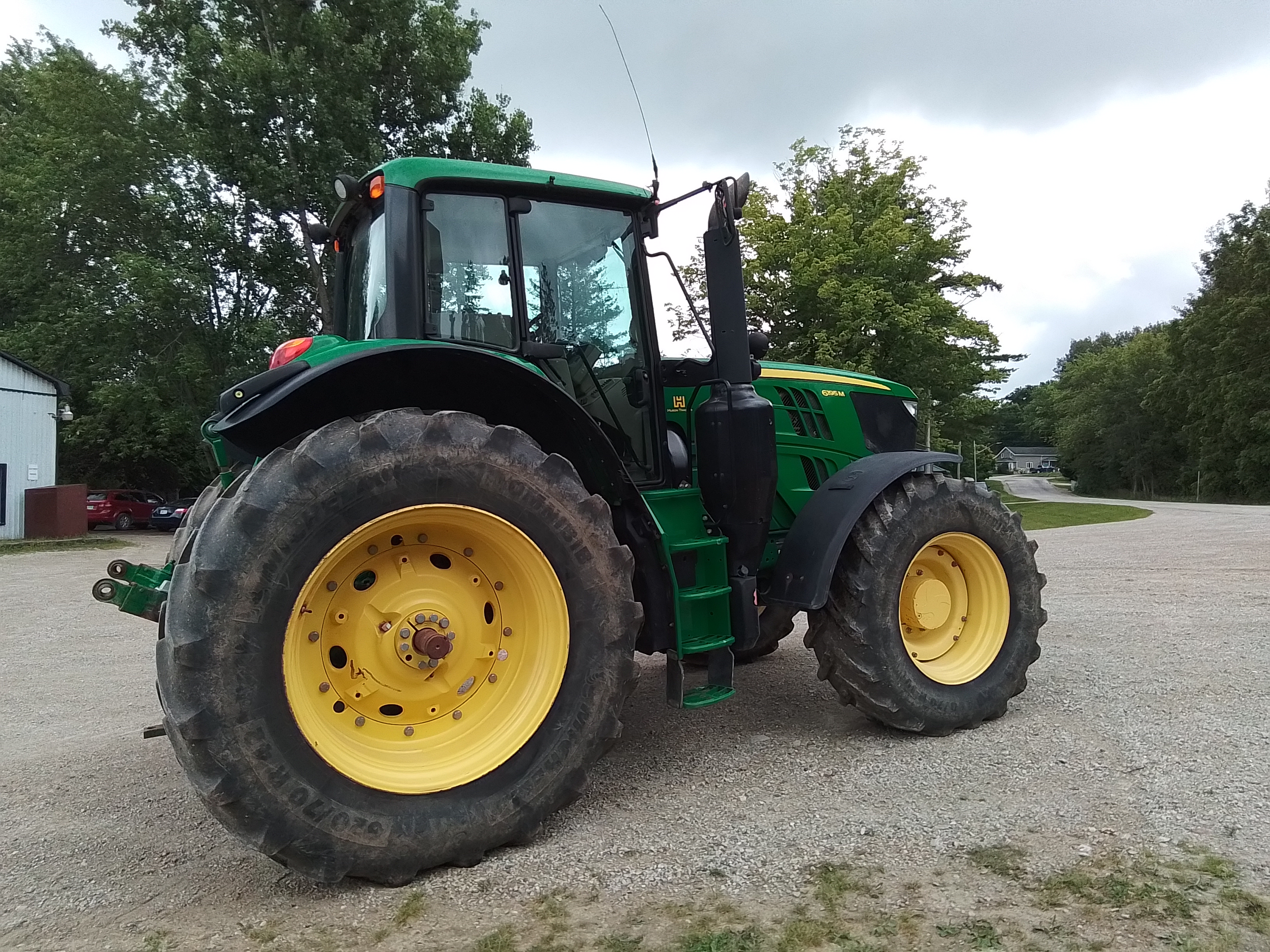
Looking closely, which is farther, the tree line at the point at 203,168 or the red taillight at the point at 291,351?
the tree line at the point at 203,168

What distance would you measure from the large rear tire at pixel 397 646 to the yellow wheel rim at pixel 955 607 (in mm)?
1762

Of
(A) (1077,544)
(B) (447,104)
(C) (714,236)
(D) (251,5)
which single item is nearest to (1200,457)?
(A) (1077,544)

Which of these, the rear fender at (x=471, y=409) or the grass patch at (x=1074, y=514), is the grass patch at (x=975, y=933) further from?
the grass patch at (x=1074, y=514)

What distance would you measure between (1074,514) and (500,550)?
26.5 metres

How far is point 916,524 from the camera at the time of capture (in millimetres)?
3971

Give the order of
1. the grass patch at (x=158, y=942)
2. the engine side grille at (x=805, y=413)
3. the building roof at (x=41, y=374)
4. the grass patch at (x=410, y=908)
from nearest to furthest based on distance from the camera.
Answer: the grass patch at (x=158, y=942)
the grass patch at (x=410, y=908)
the engine side grille at (x=805, y=413)
the building roof at (x=41, y=374)

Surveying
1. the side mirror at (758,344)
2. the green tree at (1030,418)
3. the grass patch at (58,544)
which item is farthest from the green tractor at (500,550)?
the green tree at (1030,418)

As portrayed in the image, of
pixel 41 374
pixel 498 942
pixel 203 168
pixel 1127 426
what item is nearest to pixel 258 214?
pixel 203 168

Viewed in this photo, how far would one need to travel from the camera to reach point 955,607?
429 centimetres

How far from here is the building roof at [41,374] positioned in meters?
19.3

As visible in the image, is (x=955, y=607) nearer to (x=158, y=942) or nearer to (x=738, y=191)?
(x=738, y=191)

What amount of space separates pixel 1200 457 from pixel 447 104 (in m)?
41.8

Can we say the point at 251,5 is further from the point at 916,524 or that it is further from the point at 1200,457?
the point at 1200,457

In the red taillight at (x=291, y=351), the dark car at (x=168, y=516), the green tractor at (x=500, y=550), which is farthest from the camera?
the dark car at (x=168, y=516)
